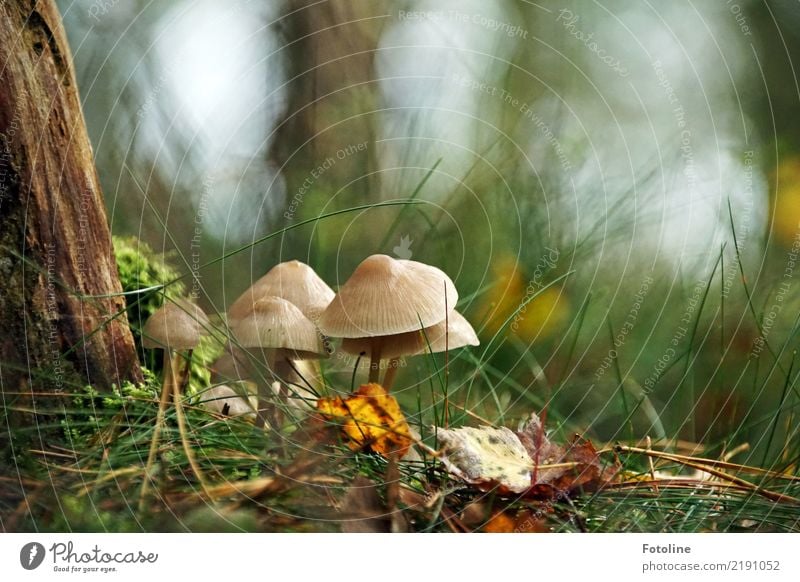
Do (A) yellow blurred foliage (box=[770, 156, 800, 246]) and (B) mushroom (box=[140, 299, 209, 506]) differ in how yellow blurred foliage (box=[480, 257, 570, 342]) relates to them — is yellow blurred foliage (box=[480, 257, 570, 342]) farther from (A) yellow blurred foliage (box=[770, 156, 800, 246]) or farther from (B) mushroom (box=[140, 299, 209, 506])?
(B) mushroom (box=[140, 299, 209, 506])

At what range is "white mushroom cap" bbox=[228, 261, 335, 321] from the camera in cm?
96

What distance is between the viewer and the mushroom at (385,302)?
883 mm

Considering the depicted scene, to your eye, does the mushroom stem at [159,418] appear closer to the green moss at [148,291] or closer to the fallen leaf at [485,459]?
the green moss at [148,291]

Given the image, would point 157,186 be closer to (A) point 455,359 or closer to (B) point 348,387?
(B) point 348,387

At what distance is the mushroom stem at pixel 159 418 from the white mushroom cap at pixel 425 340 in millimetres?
250

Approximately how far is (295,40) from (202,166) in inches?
17.1

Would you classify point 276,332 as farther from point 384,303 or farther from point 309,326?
point 384,303

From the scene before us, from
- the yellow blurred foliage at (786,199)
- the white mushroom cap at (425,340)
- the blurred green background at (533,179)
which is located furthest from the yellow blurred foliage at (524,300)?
the yellow blurred foliage at (786,199)

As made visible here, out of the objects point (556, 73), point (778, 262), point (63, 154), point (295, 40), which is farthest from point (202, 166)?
point (778, 262)

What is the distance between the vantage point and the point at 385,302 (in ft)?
2.92

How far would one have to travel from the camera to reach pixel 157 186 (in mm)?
1233

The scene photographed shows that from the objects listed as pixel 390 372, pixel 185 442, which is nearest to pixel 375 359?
pixel 390 372

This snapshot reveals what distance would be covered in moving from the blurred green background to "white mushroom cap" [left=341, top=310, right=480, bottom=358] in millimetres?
135

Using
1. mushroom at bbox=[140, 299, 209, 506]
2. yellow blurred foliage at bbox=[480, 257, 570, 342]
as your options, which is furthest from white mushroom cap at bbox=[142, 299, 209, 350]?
yellow blurred foliage at bbox=[480, 257, 570, 342]
